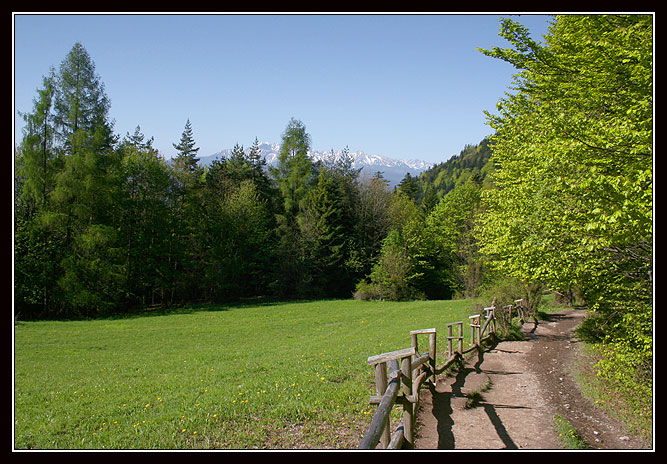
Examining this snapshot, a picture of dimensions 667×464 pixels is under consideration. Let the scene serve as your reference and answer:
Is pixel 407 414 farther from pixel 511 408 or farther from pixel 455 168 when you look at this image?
pixel 455 168

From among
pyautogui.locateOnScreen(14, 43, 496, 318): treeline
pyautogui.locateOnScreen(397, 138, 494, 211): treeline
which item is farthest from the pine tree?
pyautogui.locateOnScreen(397, 138, 494, 211): treeline

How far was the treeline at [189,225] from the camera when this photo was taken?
29.2 meters

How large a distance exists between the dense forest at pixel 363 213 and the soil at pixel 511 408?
5.02 feet

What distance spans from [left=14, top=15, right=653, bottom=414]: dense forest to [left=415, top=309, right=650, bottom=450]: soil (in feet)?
5.02

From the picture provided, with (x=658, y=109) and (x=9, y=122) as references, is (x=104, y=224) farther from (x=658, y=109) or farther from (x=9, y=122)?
(x=658, y=109)

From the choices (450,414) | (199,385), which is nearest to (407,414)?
(450,414)

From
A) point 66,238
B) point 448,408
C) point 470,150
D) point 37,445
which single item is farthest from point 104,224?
point 470,150

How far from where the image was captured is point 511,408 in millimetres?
8430

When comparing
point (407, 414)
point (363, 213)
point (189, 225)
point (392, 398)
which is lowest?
point (407, 414)

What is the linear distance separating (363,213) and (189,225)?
814 inches

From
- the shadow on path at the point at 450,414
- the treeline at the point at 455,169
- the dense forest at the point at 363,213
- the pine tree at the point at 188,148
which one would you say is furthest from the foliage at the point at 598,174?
the treeline at the point at 455,169

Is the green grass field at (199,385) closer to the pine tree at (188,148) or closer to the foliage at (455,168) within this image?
the pine tree at (188,148)

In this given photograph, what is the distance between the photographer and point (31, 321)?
28.2m

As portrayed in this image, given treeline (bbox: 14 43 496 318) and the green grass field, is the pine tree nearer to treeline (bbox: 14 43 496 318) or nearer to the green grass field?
treeline (bbox: 14 43 496 318)
